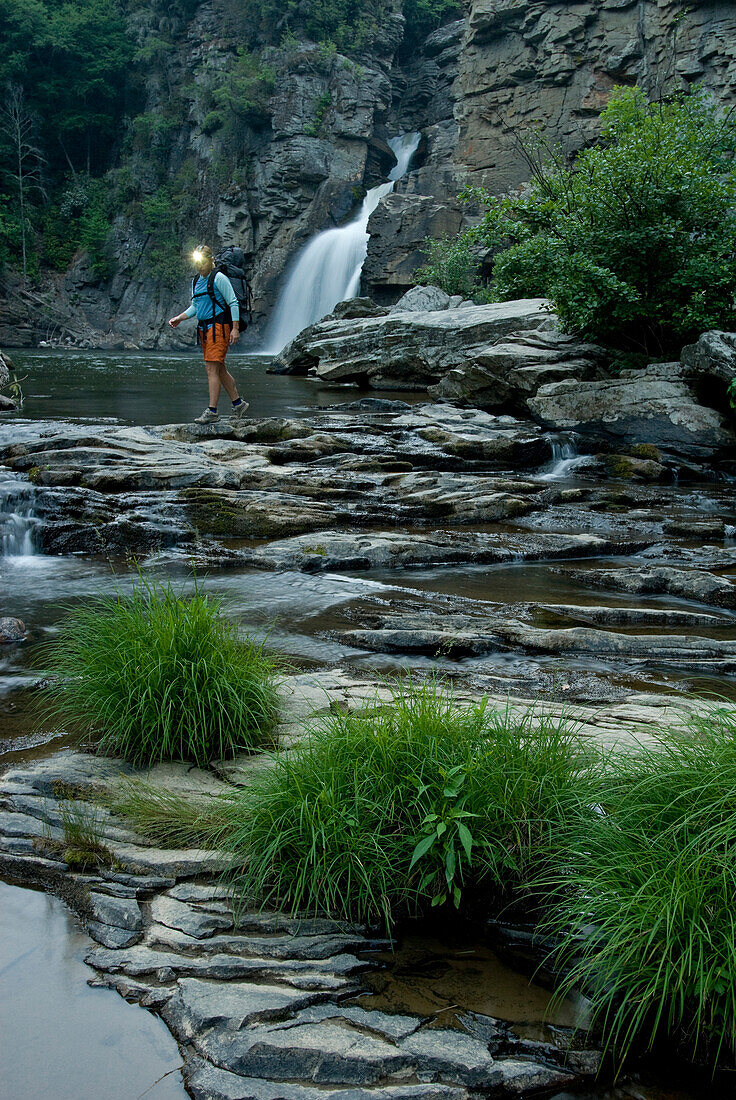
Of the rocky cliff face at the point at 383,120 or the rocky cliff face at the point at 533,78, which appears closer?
the rocky cliff face at the point at 533,78

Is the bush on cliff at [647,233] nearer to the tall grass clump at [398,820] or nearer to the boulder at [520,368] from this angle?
the boulder at [520,368]

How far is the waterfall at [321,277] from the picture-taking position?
109 ft

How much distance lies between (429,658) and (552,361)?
1002 cm

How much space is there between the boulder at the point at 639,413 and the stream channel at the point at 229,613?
113cm

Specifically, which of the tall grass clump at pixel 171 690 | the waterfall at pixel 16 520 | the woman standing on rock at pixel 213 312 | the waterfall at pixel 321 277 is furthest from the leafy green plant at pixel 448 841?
the waterfall at pixel 321 277

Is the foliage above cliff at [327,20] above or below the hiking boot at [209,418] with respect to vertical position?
above

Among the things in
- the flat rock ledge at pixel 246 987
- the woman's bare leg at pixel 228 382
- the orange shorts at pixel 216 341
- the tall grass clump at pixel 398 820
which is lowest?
the flat rock ledge at pixel 246 987

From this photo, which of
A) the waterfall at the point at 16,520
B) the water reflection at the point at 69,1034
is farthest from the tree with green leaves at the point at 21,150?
the water reflection at the point at 69,1034

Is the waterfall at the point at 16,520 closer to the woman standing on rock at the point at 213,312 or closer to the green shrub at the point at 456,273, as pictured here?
the woman standing on rock at the point at 213,312

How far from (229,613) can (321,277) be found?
31391mm

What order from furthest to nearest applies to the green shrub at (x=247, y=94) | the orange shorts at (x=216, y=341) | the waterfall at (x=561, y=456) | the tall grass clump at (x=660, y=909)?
the green shrub at (x=247, y=94) → the waterfall at (x=561, y=456) → the orange shorts at (x=216, y=341) → the tall grass clump at (x=660, y=909)

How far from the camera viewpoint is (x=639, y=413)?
39.0 feet

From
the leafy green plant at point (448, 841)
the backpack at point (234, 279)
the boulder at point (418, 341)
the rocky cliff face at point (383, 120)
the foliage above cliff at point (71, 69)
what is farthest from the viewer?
the foliage above cliff at point (71, 69)

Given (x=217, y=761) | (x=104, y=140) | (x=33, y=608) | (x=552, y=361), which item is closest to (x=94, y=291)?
(x=104, y=140)
